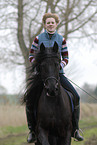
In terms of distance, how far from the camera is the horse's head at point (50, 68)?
423cm

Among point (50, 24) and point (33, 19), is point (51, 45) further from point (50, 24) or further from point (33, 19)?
point (33, 19)

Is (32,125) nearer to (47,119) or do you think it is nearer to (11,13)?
(47,119)

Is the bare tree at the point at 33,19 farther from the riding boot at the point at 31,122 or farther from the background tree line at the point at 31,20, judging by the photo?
the riding boot at the point at 31,122

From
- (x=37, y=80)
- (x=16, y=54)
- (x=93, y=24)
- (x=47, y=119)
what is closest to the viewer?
(x=47, y=119)

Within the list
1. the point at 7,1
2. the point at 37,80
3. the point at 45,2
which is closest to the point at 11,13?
the point at 7,1

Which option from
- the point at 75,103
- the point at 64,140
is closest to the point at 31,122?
the point at 64,140

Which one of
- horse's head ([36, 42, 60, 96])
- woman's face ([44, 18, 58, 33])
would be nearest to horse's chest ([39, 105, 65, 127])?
horse's head ([36, 42, 60, 96])

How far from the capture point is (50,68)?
4383 mm

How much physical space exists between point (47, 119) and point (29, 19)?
10.4 m

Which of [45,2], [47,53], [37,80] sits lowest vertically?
[37,80]

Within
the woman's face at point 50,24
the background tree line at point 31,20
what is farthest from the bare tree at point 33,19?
the woman's face at point 50,24

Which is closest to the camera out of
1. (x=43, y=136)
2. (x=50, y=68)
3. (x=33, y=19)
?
(x=50, y=68)

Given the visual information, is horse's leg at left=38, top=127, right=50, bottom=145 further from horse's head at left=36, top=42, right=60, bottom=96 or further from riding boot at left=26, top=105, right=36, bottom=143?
horse's head at left=36, top=42, right=60, bottom=96

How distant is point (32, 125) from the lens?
540 centimetres
